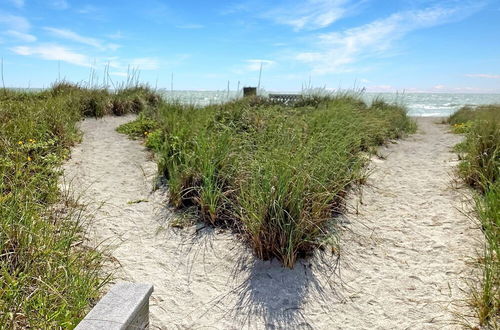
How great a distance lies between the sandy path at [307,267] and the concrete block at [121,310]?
1.45 feet

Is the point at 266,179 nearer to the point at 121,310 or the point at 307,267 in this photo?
the point at 307,267

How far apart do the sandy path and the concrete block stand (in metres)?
0.44

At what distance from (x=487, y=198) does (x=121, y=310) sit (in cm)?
339

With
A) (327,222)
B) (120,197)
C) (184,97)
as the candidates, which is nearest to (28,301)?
(120,197)

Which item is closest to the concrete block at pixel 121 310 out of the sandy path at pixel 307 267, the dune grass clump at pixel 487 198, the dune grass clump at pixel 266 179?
the sandy path at pixel 307 267

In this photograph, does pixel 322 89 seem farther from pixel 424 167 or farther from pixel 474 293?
pixel 474 293

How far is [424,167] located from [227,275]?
4264 mm

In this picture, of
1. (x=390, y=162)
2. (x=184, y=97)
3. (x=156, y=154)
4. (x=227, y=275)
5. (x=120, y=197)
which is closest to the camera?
(x=227, y=275)

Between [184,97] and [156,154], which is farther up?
[184,97]

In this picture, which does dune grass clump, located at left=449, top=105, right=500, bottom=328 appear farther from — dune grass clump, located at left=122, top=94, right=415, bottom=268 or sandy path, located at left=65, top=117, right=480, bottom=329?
dune grass clump, located at left=122, top=94, right=415, bottom=268

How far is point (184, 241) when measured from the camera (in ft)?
11.3

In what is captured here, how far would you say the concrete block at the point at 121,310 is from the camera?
1755mm

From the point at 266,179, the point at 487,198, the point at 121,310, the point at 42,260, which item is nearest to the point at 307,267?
the point at 266,179

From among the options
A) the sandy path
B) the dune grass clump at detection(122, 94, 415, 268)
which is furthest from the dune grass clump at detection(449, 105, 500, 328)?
the dune grass clump at detection(122, 94, 415, 268)
